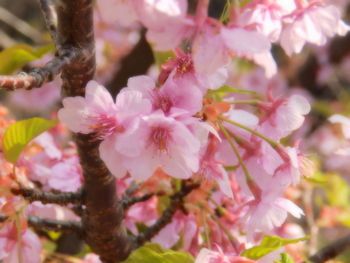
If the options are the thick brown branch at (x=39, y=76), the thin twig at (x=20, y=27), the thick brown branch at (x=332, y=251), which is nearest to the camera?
the thick brown branch at (x=39, y=76)

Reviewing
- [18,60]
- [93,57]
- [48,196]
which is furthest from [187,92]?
[18,60]

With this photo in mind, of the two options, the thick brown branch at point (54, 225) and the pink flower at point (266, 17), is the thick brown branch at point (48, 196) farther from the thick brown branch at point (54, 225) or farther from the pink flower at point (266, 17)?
the pink flower at point (266, 17)

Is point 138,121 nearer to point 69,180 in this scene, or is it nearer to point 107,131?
point 107,131

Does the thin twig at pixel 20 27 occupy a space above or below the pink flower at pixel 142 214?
above

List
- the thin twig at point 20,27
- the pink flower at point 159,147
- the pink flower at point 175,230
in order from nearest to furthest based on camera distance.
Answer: the pink flower at point 159,147
the pink flower at point 175,230
the thin twig at point 20,27

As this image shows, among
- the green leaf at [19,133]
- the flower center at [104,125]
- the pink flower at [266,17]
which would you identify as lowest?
the green leaf at [19,133]

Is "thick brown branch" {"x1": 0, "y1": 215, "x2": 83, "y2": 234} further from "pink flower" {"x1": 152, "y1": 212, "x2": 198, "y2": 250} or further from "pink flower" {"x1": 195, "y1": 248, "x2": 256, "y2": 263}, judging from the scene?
"pink flower" {"x1": 195, "y1": 248, "x2": 256, "y2": 263}

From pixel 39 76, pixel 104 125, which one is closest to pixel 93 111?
pixel 104 125

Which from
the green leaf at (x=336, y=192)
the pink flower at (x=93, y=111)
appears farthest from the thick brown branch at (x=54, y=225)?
the green leaf at (x=336, y=192)

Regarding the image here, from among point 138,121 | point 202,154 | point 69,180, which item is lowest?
point 69,180
